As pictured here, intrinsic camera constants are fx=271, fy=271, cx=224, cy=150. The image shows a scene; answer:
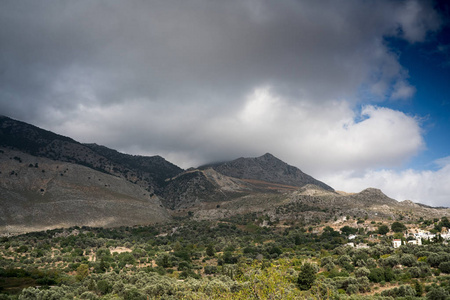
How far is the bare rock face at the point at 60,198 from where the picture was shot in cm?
10181

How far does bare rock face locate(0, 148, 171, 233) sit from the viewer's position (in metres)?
102

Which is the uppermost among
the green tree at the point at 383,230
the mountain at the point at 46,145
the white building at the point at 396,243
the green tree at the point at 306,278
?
the mountain at the point at 46,145

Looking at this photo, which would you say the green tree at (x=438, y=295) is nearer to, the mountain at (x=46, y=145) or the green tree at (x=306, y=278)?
the green tree at (x=306, y=278)

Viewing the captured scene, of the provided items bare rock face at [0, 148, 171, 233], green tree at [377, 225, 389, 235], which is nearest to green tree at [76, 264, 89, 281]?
bare rock face at [0, 148, 171, 233]

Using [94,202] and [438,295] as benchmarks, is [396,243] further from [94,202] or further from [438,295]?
[94,202]

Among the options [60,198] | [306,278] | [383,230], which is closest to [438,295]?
[306,278]

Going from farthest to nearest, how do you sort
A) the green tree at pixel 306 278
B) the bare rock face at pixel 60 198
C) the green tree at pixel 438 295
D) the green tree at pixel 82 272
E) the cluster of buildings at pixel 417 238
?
the bare rock face at pixel 60 198
the cluster of buildings at pixel 417 238
the green tree at pixel 82 272
the green tree at pixel 306 278
the green tree at pixel 438 295

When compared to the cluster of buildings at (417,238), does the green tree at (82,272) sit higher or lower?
lower

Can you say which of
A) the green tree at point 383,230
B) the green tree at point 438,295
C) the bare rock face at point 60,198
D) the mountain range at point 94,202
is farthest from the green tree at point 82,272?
the green tree at point 383,230

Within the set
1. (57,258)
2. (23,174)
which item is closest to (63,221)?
(23,174)

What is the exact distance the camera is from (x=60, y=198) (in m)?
118

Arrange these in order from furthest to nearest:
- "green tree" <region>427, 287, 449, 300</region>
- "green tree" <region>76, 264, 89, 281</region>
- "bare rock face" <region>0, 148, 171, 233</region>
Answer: "bare rock face" <region>0, 148, 171, 233</region> → "green tree" <region>76, 264, 89, 281</region> → "green tree" <region>427, 287, 449, 300</region>

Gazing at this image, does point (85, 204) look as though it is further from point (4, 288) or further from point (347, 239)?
point (347, 239)

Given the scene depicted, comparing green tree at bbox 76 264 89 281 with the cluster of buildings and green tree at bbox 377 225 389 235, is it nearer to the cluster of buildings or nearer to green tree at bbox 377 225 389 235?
the cluster of buildings
